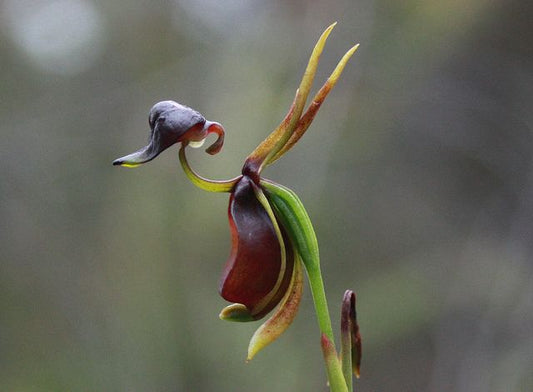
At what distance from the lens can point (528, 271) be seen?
10.4ft

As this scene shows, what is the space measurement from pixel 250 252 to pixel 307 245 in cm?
6

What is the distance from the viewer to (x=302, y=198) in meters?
3.45

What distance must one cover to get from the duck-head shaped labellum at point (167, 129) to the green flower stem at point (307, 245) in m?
0.10

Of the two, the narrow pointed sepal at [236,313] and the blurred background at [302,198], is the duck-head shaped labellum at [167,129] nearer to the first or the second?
the narrow pointed sepal at [236,313]

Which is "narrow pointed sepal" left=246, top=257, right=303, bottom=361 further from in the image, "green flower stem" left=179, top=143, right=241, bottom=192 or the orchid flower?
"green flower stem" left=179, top=143, right=241, bottom=192

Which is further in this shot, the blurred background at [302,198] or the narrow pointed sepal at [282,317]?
the blurred background at [302,198]

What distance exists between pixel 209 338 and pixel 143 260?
0.56 metres

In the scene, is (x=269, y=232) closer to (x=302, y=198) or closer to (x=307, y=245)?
(x=307, y=245)

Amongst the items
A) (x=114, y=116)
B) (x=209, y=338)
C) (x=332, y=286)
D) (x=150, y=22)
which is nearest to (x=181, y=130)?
(x=209, y=338)

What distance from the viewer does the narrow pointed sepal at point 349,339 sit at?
711mm

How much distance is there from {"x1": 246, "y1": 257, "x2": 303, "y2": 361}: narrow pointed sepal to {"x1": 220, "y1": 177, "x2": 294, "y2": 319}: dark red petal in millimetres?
15

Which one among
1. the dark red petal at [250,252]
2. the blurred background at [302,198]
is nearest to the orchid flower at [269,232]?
the dark red petal at [250,252]

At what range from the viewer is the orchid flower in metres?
0.66

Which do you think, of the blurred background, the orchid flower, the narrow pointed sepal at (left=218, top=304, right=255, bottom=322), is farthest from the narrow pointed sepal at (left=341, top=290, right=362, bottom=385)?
the blurred background
